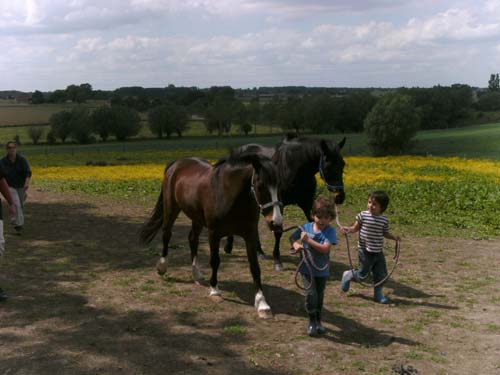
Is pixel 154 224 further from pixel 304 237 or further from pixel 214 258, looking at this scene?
pixel 304 237

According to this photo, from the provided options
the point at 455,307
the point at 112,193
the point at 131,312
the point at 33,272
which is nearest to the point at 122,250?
the point at 33,272

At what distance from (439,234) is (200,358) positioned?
8.34m

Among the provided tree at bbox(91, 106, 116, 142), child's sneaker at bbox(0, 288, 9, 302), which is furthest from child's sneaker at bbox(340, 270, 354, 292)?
tree at bbox(91, 106, 116, 142)

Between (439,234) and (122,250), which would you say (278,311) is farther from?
(439,234)

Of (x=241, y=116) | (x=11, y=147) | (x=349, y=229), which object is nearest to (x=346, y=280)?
(x=349, y=229)

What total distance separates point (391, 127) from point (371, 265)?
48.2 meters

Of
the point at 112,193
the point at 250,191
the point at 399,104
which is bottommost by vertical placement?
the point at 112,193

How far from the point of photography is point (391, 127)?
173 ft

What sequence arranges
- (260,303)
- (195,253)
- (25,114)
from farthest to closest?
(25,114) < (195,253) < (260,303)

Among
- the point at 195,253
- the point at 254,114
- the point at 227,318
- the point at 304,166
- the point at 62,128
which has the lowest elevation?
the point at 227,318

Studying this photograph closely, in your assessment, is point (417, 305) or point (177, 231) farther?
point (177, 231)

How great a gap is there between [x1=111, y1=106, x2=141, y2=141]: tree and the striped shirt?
75209 mm

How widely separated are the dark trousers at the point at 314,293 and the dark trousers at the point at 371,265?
136 cm

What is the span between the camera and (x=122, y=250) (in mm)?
9766
